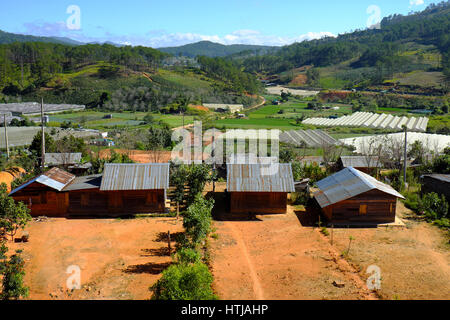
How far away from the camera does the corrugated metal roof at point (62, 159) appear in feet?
90.0

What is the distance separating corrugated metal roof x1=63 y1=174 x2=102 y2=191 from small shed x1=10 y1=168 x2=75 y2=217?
0.44 metres

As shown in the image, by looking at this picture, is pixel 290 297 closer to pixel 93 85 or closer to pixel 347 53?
pixel 93 85

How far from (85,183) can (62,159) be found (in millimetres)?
8357

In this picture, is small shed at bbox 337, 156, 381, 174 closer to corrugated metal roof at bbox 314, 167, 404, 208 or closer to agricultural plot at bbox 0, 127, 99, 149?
corrugated metal roof at bbox 314, 167, 404, 208

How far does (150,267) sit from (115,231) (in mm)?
4435

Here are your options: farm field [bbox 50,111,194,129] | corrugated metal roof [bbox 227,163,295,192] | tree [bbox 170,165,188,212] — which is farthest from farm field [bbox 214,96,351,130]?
corrugated metal roof [bbox 227,163,295,192]

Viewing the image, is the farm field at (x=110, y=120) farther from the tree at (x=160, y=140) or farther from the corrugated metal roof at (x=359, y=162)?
the corrugated metal roof at (x=359, y=162)

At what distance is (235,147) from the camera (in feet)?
122

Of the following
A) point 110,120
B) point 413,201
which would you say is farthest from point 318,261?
point 110,120

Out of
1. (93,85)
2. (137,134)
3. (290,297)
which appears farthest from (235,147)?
(93,85)

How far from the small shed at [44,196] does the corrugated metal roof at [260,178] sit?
861 cm

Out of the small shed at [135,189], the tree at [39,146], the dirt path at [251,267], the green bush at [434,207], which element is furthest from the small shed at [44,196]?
the green bush at [434,207]

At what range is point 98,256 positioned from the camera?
48.5 ft

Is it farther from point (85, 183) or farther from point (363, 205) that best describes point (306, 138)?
point (85, 183)
